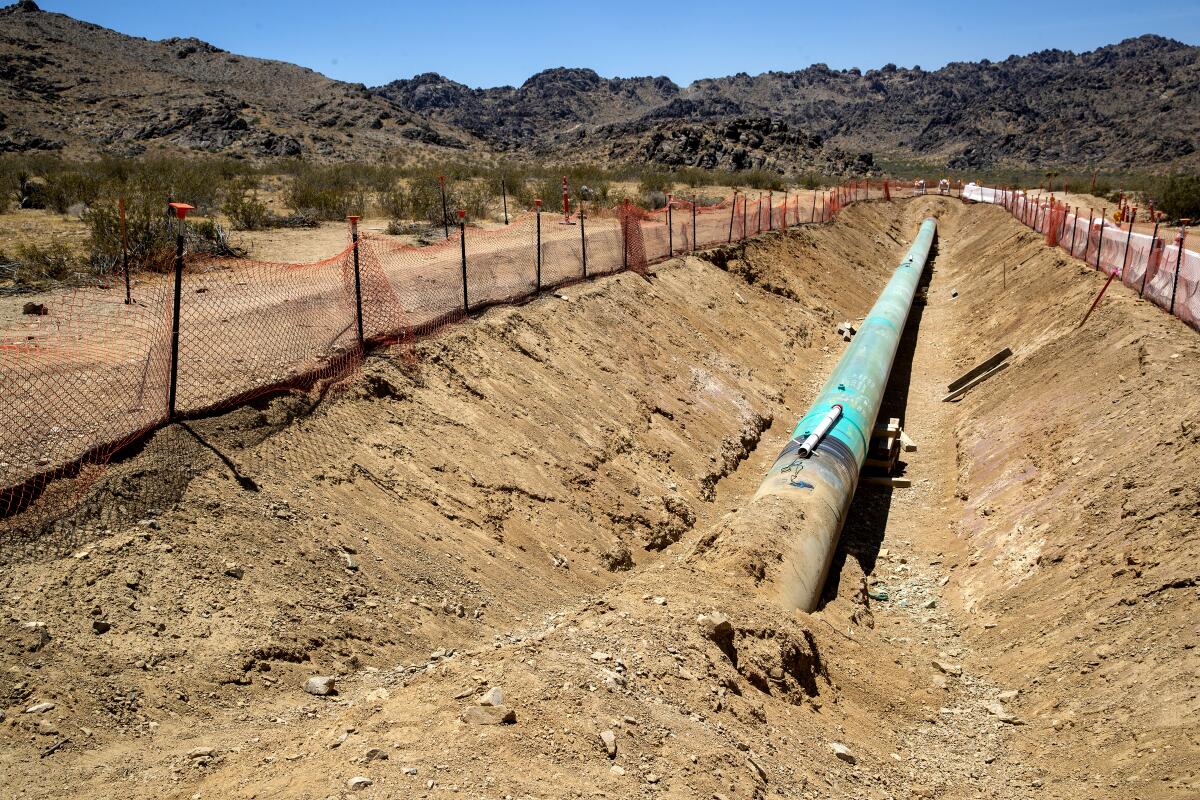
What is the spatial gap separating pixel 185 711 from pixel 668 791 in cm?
312

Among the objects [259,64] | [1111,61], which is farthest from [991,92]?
[259,64]

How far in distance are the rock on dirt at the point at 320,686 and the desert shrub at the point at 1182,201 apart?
44.8 meters

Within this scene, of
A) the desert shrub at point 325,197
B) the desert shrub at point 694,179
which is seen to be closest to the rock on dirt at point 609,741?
the desert shrub at point 325,197

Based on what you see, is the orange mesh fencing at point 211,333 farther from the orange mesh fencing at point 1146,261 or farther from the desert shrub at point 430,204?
the orange mesh fencing at point 1146,261

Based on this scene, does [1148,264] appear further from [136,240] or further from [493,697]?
[136,240]

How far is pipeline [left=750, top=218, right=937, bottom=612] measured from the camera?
352 inches

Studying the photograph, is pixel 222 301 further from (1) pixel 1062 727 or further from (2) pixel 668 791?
(1) pixel 1062 727

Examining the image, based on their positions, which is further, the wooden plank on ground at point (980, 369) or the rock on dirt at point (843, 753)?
the wooden plank on ground at point (980, 369)

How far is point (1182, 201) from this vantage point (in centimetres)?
3912

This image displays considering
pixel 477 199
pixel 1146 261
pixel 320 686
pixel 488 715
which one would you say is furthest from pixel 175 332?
pixel 477 199

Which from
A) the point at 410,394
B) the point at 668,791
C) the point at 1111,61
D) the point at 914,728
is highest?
the point at 1111,61

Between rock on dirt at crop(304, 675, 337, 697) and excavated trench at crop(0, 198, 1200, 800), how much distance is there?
0.33 feet

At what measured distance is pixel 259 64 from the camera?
307ft

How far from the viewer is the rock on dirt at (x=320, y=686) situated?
6086mm
